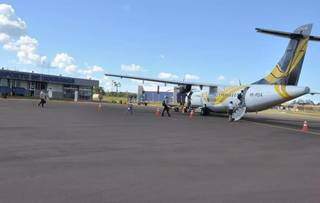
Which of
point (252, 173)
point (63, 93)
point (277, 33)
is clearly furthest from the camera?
point (63, 93)

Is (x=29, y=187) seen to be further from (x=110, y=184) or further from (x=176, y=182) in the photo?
(x=176, y=182)

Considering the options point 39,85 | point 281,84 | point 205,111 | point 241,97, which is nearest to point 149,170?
point 281,84

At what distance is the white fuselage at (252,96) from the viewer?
1329 inches

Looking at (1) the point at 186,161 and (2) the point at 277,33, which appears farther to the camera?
(2) the point at 277,33

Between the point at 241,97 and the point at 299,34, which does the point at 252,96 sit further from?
the point at 299,34

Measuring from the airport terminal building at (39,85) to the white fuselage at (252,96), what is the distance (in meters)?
63.4

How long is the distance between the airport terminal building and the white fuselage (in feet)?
208

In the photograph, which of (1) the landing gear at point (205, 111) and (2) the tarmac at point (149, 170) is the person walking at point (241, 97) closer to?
(1) the landing gear at point (205, 111)

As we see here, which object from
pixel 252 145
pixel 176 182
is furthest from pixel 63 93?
pixel 176 182

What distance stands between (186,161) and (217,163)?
82cm

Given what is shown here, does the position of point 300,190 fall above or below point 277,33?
below

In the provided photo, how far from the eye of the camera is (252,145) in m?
17.8

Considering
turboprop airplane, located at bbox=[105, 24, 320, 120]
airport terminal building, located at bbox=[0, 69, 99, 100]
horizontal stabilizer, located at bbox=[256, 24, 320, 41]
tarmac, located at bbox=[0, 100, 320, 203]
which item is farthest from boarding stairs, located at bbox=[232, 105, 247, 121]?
airport terminal building, located at bbox=[0, 69, 99, 100]

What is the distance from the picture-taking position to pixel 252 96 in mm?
37344
